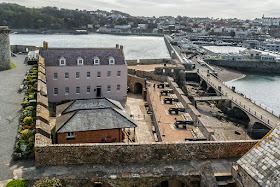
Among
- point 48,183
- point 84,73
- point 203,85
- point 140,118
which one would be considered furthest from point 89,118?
point 203,85

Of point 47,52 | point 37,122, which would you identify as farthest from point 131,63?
point 37,122

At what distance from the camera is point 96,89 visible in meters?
31.3

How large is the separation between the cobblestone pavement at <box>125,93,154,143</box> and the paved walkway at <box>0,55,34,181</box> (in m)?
10.0

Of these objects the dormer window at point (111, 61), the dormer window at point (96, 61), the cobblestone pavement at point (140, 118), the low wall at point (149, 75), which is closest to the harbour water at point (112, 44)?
the low wall at point (149, 75)

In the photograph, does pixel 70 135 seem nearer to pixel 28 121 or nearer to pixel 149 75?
pixel 28 121

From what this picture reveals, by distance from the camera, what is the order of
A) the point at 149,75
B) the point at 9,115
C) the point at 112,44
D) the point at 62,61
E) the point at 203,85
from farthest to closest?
the point at 112,44 → the point at 203,85 → the point at 149,75 → the point at 62,61 → the point at 9,115

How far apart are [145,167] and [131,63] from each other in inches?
1505

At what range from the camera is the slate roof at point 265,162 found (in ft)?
34.8

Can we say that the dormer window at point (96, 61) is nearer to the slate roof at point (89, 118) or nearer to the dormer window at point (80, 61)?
the dormer window at point (80, 61)

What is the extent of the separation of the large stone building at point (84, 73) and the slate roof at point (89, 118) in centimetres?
940

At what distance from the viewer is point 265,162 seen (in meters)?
11.2

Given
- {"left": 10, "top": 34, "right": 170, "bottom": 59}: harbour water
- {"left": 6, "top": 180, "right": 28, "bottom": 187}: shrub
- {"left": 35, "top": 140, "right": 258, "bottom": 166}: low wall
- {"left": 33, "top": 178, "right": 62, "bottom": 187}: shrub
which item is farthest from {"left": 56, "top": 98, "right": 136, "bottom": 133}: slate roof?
{"left": 10, "top": 34, "right": 170, "bottom": 59}: harbour water

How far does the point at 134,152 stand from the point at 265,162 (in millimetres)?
6111

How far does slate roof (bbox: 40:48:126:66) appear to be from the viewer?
29.7 meters
